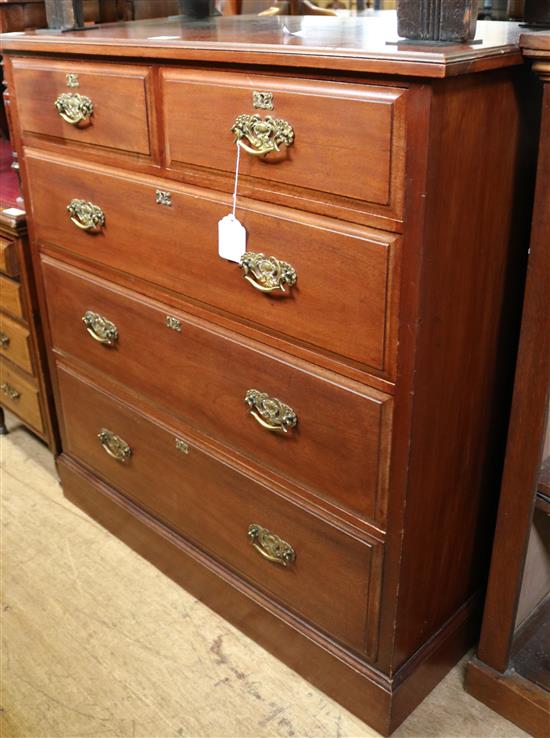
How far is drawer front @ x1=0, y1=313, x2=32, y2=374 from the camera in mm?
1898

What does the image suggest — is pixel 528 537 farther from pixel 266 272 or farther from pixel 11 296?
pixel 11 296

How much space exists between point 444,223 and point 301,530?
1.89 ft

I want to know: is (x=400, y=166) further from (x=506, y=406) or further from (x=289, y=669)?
(x=289, y=669)

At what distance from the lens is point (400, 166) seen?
962 millimetres

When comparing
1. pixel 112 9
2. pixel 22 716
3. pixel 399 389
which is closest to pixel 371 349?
pixel 399 389

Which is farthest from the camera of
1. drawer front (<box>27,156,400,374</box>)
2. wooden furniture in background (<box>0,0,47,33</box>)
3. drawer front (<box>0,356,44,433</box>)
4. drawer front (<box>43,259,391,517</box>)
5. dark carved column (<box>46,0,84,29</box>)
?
drawer front (<box>0,356,44,433</box>)

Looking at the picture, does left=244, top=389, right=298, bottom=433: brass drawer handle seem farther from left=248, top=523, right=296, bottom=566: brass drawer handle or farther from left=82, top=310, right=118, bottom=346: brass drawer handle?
left=82, top=310, right=118, bottom=346: brass drawer handle

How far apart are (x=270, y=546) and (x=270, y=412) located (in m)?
0.27

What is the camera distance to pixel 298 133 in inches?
41.5

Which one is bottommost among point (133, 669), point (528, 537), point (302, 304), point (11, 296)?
point (133, 669)

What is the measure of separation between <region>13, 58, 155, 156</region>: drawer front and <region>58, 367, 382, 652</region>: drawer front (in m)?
0.53

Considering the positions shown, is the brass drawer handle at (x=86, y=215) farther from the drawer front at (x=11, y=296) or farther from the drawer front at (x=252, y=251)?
the drawer front at (x=11, y=296)

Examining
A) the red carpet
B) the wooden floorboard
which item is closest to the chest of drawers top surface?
the red carpet

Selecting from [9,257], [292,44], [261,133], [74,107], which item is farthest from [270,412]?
[9,257]
